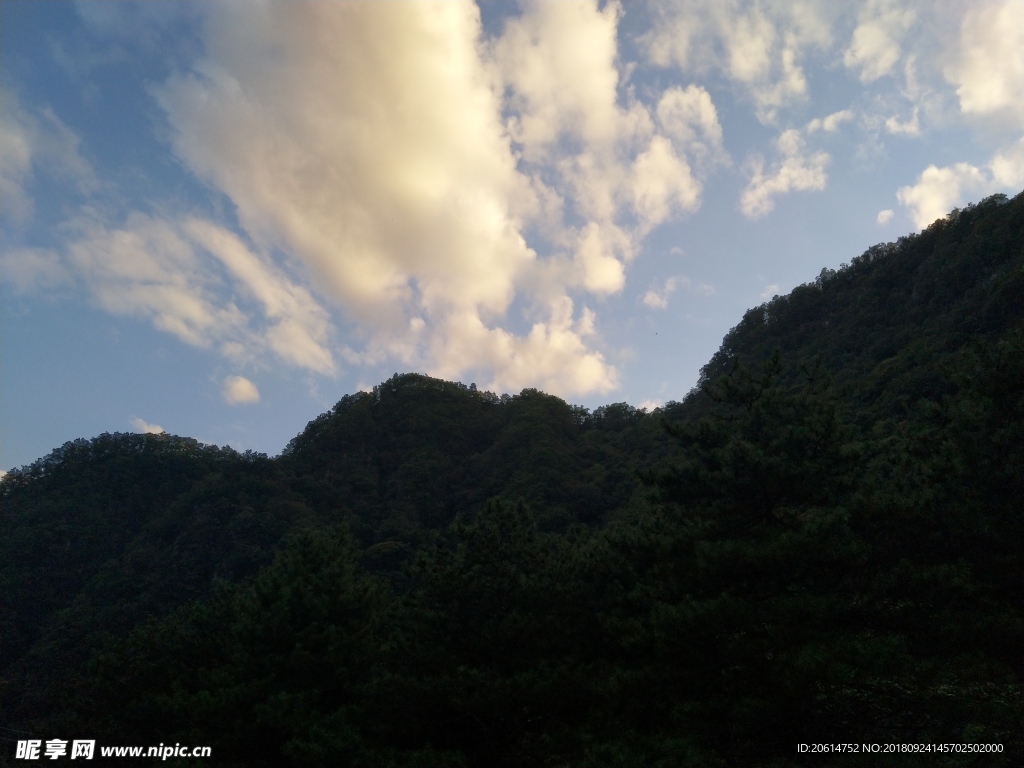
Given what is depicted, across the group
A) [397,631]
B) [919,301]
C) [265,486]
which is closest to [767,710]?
[397,631]

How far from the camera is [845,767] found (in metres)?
8.72

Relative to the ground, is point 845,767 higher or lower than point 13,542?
lower

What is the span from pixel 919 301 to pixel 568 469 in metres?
24.7

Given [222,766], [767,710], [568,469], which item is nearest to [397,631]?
[222,766]

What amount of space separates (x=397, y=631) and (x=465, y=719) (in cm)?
240

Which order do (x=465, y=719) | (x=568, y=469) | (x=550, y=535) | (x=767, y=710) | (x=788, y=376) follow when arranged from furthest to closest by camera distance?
(x=568, y=469)
(x=788, y=376)
(x=550, y=535)
(x=465, y=719)
(x=767, y=710)

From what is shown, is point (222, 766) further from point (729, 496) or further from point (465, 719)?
point (729, 496)

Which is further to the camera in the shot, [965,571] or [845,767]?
[965,571]

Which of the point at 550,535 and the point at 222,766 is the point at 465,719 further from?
the point at 222,766

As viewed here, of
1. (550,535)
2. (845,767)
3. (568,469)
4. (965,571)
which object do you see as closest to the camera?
(845,767)

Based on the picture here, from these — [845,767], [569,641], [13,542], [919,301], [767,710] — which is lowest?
[845,767]

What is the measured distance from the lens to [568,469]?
156 feet

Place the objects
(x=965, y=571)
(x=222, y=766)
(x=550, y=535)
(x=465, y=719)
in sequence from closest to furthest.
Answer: (x=965, y=571)
(x=465, y=719)
(x=222, y=766)
(x=550, y=535)

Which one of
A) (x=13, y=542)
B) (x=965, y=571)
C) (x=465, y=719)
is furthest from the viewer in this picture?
(x=13, y=542)
